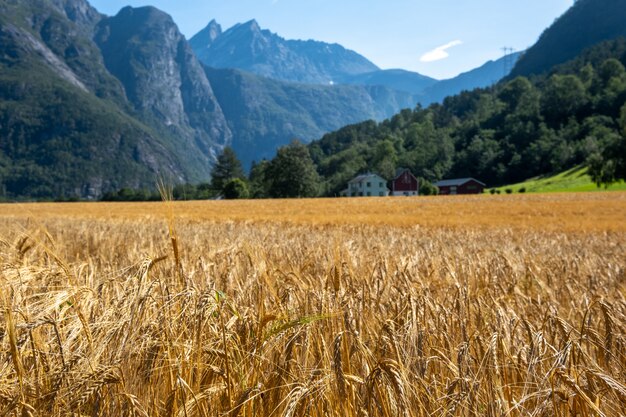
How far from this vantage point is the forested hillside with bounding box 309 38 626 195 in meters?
113

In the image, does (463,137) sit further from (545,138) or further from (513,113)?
(545,138)

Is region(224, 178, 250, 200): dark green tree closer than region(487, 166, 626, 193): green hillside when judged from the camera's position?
No

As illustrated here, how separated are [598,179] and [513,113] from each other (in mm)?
66629

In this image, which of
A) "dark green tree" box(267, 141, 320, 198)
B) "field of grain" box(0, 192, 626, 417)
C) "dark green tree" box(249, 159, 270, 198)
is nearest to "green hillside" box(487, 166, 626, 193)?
"dark green tree" box(267, 141, 320, 198)

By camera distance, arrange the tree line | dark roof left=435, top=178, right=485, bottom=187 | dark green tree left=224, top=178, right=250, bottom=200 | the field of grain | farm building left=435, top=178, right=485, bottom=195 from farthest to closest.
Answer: dark roof left=435, top=178, right=485, bottom=187, farm building left=435, top=178, right=485, bottom=195, dark green tree left=224, top=178, right=250, bottom=200, the tree line, the field of grain

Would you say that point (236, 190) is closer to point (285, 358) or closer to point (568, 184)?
point (568, 184)

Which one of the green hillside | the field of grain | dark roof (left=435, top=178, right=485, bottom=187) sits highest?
the field of grain

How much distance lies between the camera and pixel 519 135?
123 m

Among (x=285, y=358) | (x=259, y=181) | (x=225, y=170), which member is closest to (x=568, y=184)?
(x=259, y=181)

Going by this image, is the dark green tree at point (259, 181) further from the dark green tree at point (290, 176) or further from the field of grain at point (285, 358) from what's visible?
the field of grain at point (285, 358)

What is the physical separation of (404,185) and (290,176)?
3080 cm

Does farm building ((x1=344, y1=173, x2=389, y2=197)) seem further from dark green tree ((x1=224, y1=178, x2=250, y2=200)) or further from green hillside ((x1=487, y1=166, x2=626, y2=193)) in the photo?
green hillside ((x1=487, y1=166, x2=626, y2=193))

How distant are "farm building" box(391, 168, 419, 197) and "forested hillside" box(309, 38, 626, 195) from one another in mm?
13084

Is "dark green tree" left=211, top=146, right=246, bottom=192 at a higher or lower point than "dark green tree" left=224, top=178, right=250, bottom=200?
higher
